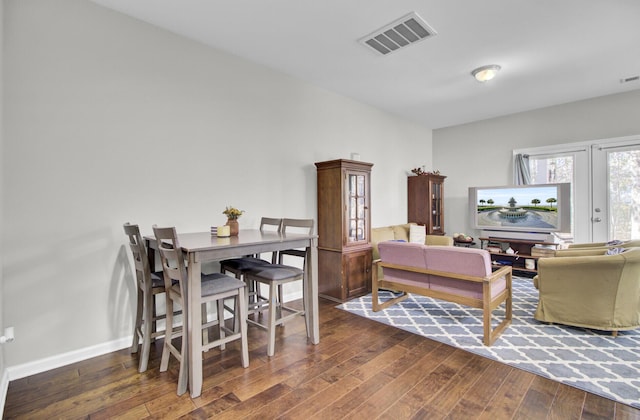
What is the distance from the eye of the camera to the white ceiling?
2.45 m

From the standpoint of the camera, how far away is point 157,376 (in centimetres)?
207

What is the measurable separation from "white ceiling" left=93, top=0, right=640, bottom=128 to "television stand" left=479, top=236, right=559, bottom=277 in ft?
7.28

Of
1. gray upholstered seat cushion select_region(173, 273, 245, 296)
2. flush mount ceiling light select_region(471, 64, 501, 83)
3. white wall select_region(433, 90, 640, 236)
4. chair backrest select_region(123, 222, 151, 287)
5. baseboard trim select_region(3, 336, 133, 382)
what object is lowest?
Result: baseboard trim select_region(3, 336, 133, 382)

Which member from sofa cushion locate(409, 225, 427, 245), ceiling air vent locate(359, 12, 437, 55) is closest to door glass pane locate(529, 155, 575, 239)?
sofa cushion locate(409, 225, 427, 245)

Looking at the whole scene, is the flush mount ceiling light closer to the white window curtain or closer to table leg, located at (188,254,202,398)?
the white window curtain

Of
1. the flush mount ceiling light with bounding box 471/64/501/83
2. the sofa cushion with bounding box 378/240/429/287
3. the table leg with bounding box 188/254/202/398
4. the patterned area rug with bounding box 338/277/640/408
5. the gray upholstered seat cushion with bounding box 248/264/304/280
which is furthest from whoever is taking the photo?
the flush mount ceiling light with bounding box 471/64/501/83

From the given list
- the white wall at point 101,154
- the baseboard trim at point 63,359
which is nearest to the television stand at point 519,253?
the white wall at point 101,154

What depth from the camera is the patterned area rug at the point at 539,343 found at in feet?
6.57

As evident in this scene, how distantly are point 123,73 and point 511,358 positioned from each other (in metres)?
3.81

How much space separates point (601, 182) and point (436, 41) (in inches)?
144

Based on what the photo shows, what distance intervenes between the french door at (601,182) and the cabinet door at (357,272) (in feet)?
11.2

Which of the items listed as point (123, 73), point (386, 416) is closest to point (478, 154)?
point (386, 416)

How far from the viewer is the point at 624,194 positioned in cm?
433

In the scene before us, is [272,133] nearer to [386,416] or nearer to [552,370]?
[386,416]
